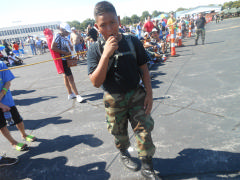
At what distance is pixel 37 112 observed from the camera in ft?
14.2

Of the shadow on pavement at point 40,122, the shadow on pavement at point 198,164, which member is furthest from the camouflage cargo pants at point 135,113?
the shadow on pavement at point 40,122

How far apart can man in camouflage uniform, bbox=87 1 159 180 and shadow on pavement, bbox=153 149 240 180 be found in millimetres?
286

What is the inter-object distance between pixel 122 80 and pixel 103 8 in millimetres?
666

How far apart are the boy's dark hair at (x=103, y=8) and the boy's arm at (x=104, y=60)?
28 cm

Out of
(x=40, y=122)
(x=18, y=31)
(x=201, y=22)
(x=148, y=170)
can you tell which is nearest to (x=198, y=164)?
(x=148, y=170)

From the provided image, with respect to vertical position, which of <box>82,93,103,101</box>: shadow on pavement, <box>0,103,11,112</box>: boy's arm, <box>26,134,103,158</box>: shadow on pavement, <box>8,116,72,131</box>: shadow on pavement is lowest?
<box>8,116,72,131</box>: shadow on pavement

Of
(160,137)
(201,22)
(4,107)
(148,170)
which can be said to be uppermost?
(201,22)

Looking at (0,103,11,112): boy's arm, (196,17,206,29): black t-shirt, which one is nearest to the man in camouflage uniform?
(0,103,11,112): boy's arm

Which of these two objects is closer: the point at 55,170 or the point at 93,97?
the point at 55,170

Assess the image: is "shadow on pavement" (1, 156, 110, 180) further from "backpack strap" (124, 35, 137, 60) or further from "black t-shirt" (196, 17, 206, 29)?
"black t-shirt" (196, 17, 206, 29)

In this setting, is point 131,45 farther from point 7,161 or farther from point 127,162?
point 7,161

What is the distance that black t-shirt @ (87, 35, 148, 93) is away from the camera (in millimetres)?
1591

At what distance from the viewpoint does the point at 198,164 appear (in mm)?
2031

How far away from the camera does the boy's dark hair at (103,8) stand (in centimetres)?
146
